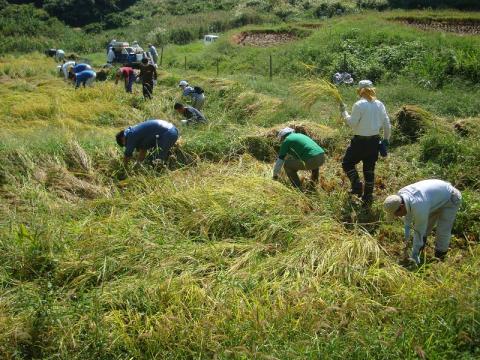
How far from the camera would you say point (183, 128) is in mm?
8273

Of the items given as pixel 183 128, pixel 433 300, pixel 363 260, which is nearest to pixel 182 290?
pixel 363 260

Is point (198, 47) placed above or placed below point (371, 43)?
below

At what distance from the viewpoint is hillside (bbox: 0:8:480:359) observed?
346 cm

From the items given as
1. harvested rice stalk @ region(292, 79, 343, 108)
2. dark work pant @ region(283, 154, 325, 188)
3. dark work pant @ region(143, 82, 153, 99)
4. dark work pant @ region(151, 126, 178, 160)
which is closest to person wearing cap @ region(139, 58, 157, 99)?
dark work pant @ region(143, 82, 153, 99)

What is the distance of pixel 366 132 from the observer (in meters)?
5.36

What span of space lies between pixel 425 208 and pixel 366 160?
152 centimetres

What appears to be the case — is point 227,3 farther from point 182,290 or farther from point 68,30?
point 182,290

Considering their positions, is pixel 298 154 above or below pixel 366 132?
below

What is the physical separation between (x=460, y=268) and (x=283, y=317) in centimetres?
170

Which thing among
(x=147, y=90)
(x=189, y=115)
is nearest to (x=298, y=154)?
(x=189, y=115)

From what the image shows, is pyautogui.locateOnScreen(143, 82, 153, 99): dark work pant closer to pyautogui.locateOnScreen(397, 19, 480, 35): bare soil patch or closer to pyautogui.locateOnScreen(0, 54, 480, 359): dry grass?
pyautogui.locateOnScreen(0, 54, 480, 359): dry grass

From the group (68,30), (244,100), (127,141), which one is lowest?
(68,30)

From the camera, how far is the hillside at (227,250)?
346 centimetres

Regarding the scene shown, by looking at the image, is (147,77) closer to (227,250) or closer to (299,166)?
(299,166)
